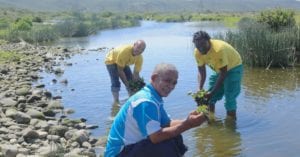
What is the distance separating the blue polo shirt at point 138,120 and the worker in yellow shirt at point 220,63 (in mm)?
4514

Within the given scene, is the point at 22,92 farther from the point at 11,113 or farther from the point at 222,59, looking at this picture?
the point at 222,59

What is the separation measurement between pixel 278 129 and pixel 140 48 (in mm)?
3319

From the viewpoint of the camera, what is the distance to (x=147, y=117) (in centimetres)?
472

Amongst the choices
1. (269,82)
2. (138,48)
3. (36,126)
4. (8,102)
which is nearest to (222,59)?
(138,48)

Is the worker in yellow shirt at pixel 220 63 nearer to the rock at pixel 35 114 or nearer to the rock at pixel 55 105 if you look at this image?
the rock at pixel 35 114

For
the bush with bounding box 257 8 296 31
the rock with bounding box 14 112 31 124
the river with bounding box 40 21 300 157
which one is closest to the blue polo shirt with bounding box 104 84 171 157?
the river with bounding box 40 21 300 157

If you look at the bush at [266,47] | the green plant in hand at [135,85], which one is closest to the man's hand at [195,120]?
the green plant in hand at [135,85]

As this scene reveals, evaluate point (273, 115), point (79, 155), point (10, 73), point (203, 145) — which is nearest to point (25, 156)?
point (79, 155)

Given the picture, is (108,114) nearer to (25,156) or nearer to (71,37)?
(25,156)

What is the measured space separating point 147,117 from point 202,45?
4.87m

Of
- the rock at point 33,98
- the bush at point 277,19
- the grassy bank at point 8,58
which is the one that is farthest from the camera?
the bush at point 277,19

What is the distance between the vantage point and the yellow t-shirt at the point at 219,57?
9.70 meters

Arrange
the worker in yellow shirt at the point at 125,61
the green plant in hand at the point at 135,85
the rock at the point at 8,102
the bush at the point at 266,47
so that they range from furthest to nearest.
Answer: the bush at the point at 266,47 < the rock at the point at 8,102 < the worker in yellow shirt at the point at 125,61 < the green plant in hand at the point at 135,85

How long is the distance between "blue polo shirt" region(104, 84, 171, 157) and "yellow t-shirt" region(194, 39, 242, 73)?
190 inches
